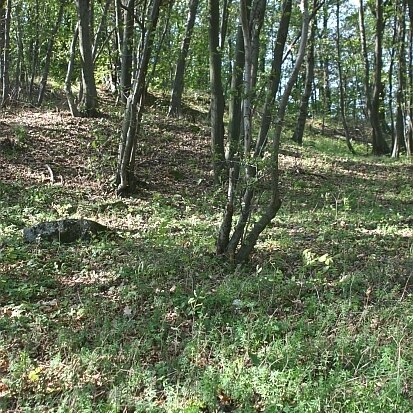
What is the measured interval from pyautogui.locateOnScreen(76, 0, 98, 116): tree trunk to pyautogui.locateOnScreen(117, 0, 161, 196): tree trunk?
16.5 ft

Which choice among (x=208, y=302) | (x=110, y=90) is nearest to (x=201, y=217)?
(x=208, y=302)

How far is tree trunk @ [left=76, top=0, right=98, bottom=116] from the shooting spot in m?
14.0

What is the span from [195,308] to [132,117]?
18.7ft

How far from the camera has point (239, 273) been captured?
20.8 feet

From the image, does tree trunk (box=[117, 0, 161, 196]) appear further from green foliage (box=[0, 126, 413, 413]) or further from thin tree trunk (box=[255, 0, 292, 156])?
thin tree trunk (box=[255, 0, 292, 156])

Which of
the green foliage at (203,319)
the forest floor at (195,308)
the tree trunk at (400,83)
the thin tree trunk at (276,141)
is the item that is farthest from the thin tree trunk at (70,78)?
the tree trunk at (400,83)

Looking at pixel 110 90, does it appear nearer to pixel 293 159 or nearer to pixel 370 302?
pixel 293 159

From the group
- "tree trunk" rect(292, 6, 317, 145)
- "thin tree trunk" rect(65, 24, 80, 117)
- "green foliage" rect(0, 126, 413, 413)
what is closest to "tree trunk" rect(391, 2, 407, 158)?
"tree trunk" rect(292, 6, 317, 145)

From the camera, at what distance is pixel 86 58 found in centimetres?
1440

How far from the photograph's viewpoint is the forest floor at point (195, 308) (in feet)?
12.9

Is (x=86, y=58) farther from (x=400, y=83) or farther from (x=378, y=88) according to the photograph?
(x=400, y=83)

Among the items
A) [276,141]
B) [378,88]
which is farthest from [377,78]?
[276,141]

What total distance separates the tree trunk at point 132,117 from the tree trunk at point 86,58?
5.04 m

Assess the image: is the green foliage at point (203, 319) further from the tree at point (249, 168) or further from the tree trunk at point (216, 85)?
the tree trunk at point (216, 85)
